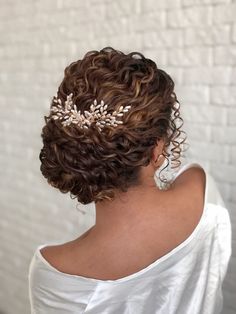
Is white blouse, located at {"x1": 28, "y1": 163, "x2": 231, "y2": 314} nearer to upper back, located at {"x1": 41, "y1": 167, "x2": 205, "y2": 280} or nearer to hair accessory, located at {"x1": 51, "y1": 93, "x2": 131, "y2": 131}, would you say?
upper back, located at {"x1": 41, "y1": 167, "x2": 205, "y2": 280}

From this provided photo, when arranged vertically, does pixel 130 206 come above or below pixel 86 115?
below

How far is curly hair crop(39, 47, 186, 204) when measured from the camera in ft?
2.68

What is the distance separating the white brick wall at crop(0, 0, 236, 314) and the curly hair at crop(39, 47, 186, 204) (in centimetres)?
44

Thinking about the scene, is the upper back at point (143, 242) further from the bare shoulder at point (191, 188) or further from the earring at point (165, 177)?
the earring at point (165, 177)

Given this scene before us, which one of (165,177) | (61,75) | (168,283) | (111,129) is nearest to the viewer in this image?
(111,129)

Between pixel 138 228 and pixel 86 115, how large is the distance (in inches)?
9.1

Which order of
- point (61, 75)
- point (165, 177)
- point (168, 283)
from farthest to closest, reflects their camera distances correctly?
point (61, 75)
point (165, 177)
point (168, 283)

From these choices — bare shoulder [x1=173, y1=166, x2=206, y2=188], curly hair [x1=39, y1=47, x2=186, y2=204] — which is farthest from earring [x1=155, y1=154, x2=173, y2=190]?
curly hair [x1=39, y1=47, x2=186, y2=204]

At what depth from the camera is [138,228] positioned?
89cm

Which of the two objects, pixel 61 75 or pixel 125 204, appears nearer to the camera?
pixel 125 204

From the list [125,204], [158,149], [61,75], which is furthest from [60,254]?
[61,75]

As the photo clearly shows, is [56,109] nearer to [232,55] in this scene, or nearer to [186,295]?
[186,295]

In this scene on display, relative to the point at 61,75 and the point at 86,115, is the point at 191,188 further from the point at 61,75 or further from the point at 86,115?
the point at 61,75

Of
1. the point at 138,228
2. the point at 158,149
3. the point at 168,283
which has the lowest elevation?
the point at 168,283
